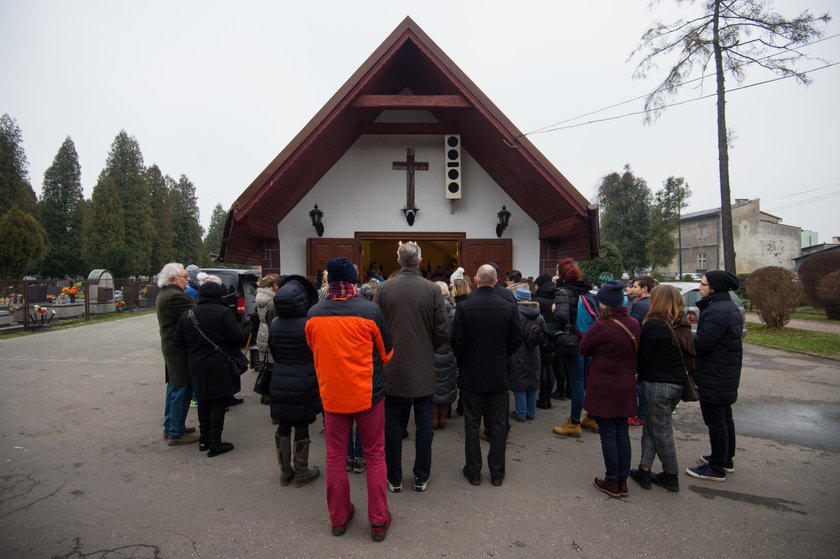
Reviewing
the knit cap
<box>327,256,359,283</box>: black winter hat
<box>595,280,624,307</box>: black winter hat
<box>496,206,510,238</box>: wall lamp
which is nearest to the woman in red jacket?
<box>595,280,624,307</box>: black winter hat

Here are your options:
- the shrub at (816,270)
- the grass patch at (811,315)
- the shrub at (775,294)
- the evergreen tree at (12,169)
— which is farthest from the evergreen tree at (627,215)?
the evergreen tree at (12,169)

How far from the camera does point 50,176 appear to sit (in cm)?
4500

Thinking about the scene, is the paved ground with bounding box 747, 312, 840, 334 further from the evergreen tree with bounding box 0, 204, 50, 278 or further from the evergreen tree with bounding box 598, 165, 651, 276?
the evergreen tree with bounding box 0, 204, 50, 278

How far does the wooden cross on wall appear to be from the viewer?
7723 millimetres

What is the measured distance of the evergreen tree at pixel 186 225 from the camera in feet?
168

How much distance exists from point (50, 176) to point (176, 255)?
1430 cm

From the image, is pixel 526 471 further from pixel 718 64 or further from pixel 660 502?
pixel 718 64

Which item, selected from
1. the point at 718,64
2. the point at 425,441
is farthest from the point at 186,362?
the point at 718,64

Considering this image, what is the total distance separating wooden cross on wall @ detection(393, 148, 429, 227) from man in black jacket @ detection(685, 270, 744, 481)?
4.82 meters

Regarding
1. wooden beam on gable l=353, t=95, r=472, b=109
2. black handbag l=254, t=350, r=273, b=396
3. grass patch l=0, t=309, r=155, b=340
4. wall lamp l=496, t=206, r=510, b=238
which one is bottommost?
grass patch l=0, t=309, r=155, b=340

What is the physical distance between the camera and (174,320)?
486cm

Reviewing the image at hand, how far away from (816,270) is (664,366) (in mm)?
22721

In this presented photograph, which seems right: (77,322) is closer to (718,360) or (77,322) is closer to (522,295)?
(522,295)

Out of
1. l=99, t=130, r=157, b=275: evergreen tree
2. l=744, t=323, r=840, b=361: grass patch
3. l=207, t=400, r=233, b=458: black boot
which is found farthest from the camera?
l=99, t=130, r=157, b=275: evergreen tree
